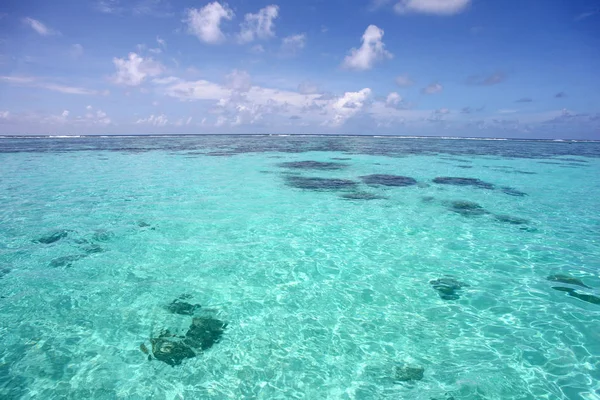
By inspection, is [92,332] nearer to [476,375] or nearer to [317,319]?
[317,319]

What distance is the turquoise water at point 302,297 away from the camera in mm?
6504

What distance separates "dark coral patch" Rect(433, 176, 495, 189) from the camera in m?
26.1

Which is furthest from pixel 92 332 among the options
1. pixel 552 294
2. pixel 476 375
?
pixel 552 294

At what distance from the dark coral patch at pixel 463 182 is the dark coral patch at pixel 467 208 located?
7.09m

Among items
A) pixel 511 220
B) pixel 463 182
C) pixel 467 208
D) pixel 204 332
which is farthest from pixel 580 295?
pixel 463 182

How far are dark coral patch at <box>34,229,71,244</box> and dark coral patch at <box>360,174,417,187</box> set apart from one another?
20848 mm

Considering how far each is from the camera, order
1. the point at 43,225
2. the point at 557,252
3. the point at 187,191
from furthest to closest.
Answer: the point at 187,191
the point at 43,225
the point at 557,252

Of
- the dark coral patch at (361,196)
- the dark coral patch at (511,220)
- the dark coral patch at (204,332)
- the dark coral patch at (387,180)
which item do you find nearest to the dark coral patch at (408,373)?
the dark coral patch at (204,332)

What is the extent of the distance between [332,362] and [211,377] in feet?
8.97

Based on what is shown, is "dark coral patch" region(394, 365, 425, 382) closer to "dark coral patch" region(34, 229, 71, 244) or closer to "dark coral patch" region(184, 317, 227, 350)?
"dark coral patch" region(184, 317, 227, 350)

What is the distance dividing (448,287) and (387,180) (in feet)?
60.8

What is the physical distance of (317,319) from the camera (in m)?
8.48

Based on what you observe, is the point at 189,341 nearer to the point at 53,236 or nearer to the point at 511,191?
the point at 53,236

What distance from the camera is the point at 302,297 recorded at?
9547 millimetres
